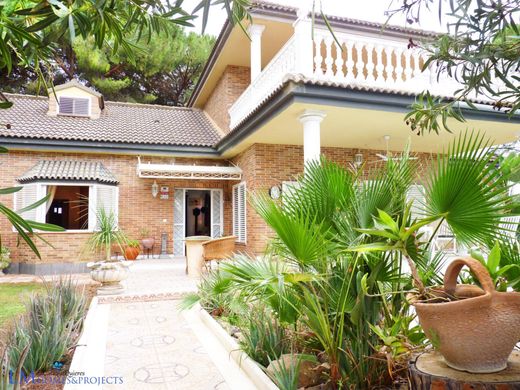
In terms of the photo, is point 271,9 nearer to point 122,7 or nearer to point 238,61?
point 238,61

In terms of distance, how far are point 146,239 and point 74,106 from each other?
7093 mm

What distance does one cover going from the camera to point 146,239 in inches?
608

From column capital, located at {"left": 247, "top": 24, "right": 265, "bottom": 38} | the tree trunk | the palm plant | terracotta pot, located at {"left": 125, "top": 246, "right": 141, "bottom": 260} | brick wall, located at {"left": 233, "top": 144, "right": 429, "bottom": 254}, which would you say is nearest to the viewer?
the tree trunk

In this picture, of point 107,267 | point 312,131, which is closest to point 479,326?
point 312,131

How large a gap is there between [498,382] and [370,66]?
28.9ft

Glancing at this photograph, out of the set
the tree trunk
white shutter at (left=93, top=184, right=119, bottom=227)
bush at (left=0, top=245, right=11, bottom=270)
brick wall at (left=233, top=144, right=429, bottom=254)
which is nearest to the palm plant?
the tree trunk

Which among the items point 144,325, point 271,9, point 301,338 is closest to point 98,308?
point 144,325

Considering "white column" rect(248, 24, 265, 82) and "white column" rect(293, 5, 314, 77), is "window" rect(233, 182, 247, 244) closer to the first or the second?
"white column" rect(248, 24, 265, 82)

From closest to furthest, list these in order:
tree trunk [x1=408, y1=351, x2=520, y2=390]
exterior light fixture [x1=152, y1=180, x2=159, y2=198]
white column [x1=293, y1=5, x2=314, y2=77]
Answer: tree trunk [x1=408, y1=351, x2=520, y2=390] < white column [x1=293, y1=5, x2=314, y2=77] < exterior light fixture [x1=152, y1=180, x2=159, y2=198]

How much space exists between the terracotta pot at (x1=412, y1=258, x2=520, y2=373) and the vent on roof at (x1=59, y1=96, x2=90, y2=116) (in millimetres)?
17887

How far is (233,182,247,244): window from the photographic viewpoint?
47.4ft

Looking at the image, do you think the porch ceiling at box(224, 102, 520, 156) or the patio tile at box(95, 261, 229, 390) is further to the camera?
the porch ceiling at box(224, 102, 520, 156)

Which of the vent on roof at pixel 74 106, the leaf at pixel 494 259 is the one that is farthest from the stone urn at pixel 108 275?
the vent on roof at pixel 74 106

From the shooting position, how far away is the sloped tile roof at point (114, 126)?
586 inches
